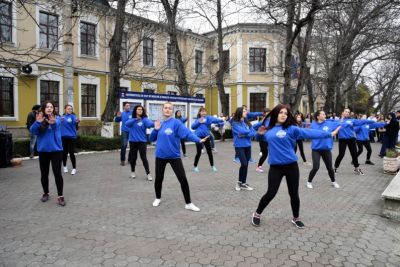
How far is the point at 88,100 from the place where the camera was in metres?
25.0

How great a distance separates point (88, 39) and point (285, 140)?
23.2 metres

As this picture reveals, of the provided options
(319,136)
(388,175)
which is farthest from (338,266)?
(388,175)

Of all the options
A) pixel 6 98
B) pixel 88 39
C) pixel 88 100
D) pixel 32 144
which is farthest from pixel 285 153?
pixel 88 39

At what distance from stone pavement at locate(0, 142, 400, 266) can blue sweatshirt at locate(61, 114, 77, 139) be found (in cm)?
147

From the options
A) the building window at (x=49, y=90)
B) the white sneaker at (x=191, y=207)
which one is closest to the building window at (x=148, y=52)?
the building window at (x=49, y=90)

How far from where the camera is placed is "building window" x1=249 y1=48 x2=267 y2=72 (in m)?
34.1

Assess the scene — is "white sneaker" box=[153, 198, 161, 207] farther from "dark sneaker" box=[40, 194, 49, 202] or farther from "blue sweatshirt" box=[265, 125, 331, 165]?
"blue sweatshirt" box=[265, 125, 331, 165]

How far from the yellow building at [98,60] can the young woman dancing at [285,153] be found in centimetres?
636

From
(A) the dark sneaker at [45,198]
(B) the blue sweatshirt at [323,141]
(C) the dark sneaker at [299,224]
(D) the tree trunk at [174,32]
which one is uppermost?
(D) the tree trunk at [174,32]

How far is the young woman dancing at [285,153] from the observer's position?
191 inches

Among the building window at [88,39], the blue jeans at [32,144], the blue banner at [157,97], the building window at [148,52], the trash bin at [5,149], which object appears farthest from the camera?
the building window at [148,52]

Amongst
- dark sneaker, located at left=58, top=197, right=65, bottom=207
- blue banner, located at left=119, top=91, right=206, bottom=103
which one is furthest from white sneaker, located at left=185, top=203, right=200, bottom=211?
blue banner, located at left=119, top=91, right=206, bottom=103

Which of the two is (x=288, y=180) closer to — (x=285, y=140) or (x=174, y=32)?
(x=285, y=140)

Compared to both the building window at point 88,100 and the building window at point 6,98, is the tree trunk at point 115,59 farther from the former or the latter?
the building window at point 88,100
